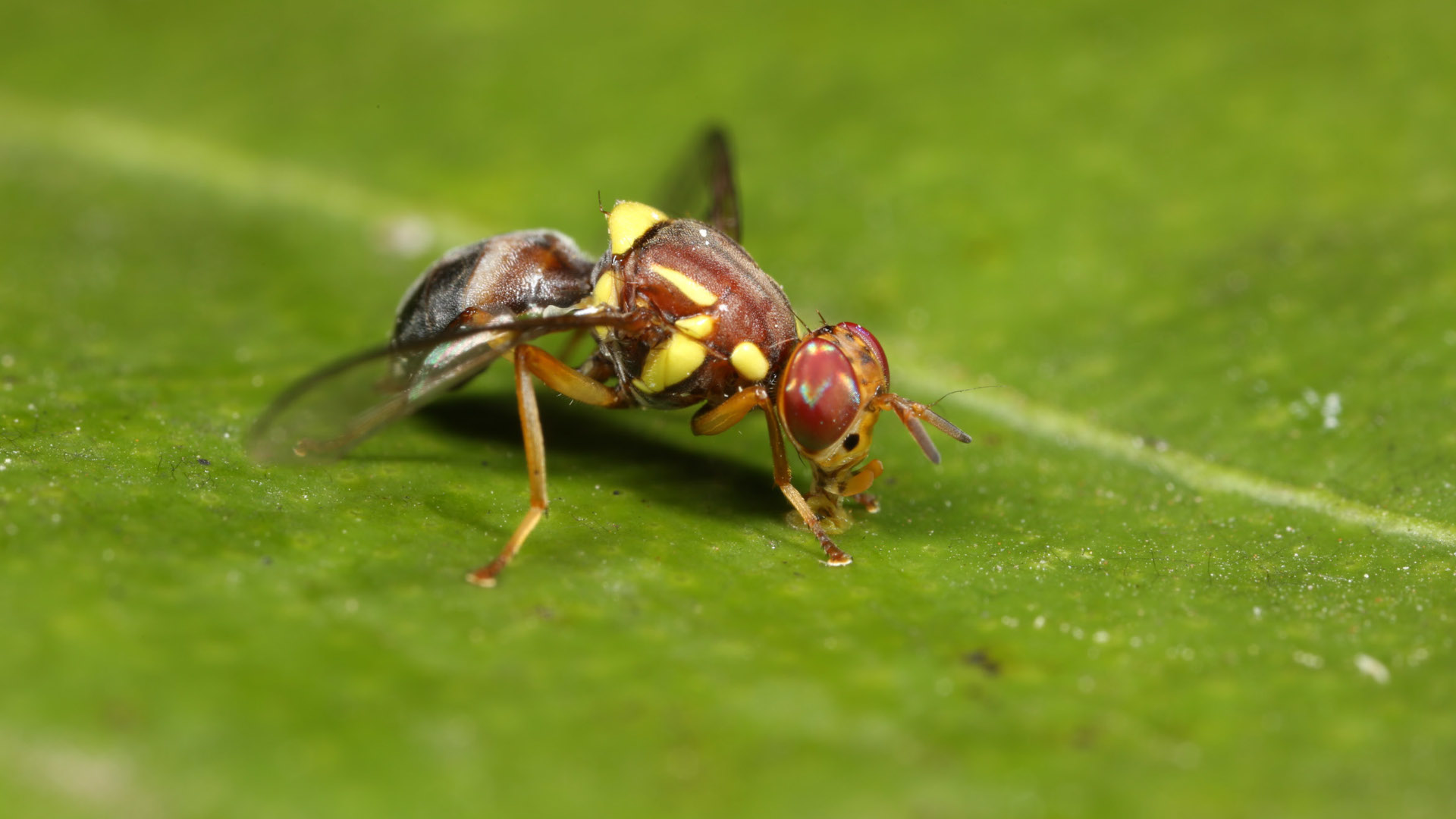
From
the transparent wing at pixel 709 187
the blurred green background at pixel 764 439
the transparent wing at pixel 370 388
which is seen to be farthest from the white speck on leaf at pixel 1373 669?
the transparent wing at pixel 709 187

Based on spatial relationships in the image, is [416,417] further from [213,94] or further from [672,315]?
[213,94]

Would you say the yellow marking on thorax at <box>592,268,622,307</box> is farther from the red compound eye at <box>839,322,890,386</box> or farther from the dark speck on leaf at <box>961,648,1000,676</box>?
the dark speck on leaf at <box>961,648,1000,676</box>

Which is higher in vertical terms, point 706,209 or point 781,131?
point 781,131

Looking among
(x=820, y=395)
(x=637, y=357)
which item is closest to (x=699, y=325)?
(x=637, y=357)

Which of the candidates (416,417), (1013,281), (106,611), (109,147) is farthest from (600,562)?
(109,147)

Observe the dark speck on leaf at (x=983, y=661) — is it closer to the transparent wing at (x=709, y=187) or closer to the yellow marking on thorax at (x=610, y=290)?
the yellow marking on thorax at (x=610, y=290)

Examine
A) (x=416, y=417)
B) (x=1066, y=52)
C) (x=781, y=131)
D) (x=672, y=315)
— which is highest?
(x=1066, y=52)

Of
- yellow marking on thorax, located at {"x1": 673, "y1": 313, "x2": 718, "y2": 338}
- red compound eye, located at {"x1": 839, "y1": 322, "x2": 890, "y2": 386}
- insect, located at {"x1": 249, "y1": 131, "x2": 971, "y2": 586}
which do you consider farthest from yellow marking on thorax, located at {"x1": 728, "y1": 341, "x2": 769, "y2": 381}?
red compound eye, located at {"x1": 839, "y1": 322, "x2": 890, "y2": 386}
